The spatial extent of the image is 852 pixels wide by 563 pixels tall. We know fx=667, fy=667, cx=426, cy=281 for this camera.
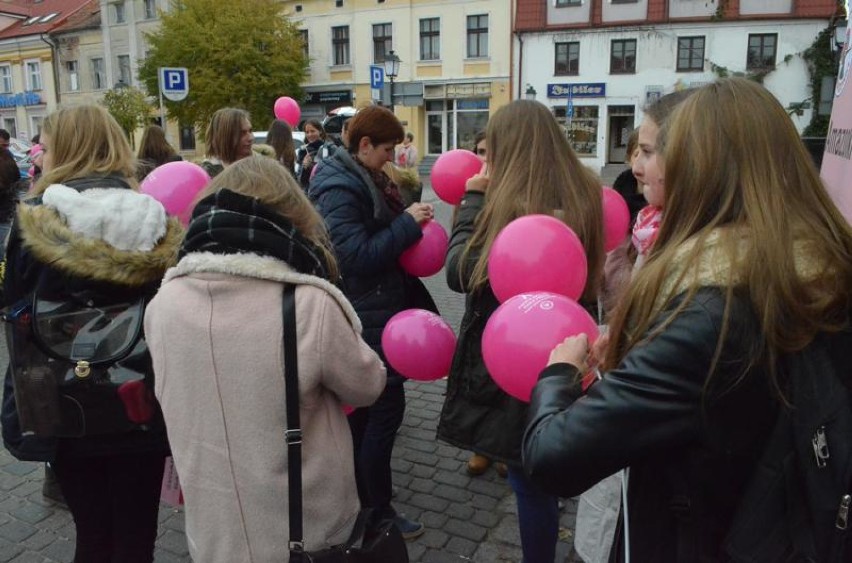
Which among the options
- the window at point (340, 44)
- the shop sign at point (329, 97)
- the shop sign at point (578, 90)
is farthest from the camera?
the shop sign at point (329, 97)

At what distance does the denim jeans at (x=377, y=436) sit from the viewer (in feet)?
9.69

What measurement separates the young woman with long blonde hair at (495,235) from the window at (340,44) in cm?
3192

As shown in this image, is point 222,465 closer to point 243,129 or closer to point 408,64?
point 243,129

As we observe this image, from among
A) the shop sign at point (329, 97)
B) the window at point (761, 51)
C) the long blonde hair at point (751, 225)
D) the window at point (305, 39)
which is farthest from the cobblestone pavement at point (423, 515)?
the window at point (305, 39)

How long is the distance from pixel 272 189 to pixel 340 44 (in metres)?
33.0

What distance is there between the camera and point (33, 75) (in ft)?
130

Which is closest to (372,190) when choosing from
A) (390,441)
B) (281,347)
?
(390,441)

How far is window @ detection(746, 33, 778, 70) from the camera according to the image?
25.9 meters

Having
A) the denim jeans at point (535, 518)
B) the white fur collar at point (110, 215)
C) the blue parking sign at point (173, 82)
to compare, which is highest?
the blue parking sign at point (173, 82)

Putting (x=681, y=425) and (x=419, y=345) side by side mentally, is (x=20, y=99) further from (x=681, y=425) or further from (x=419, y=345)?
(x=681, y=425)

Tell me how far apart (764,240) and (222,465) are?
4.30 feet

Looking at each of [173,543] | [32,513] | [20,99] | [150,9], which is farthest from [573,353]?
[20,99]

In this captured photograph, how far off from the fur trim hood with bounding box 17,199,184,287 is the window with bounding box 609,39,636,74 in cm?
2814

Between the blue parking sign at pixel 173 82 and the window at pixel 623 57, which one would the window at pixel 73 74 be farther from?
the blue parking sign at pixel 173 82
